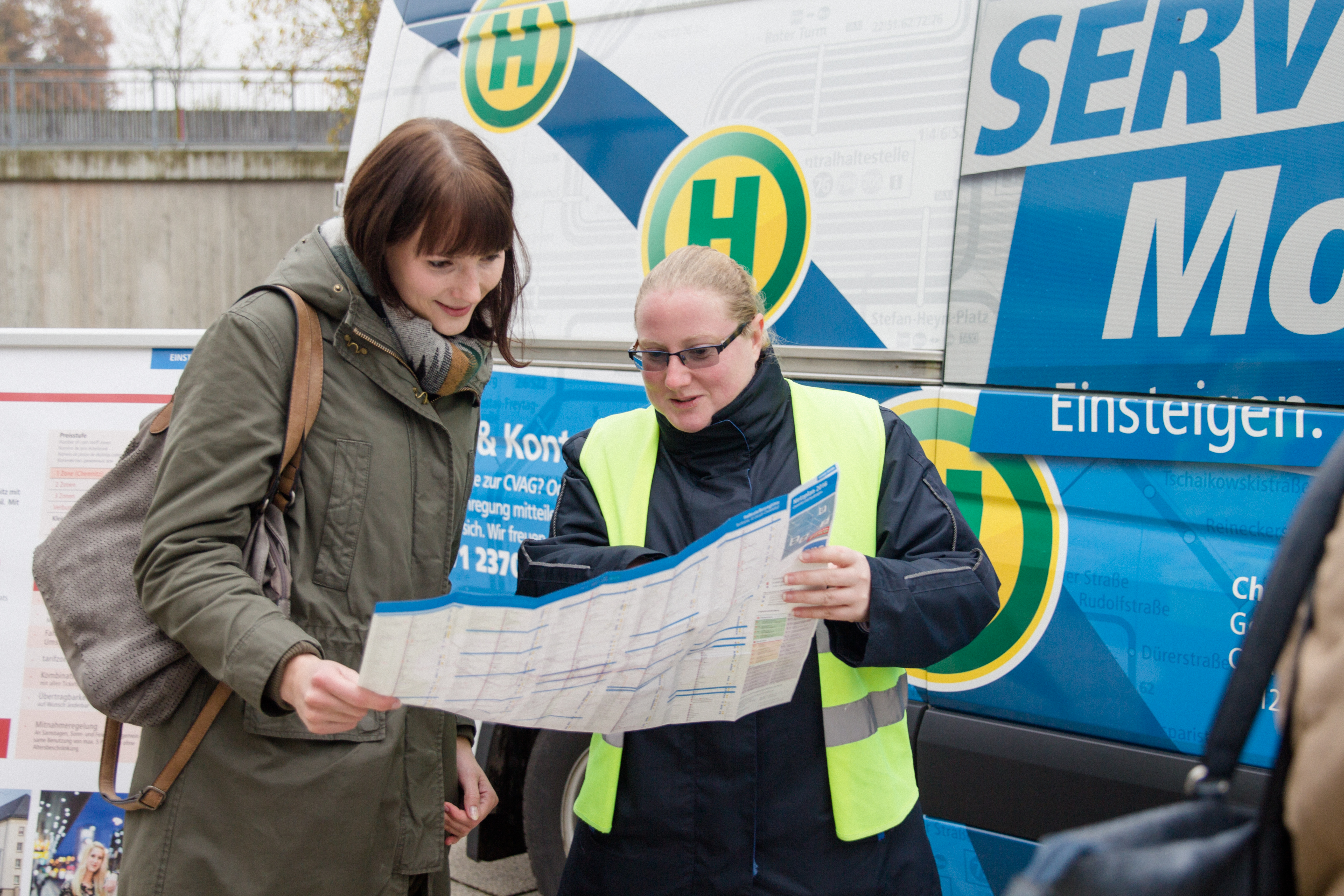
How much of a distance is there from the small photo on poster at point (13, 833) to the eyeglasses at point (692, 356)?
2067 millimetres

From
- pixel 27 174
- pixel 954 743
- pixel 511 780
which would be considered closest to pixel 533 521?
pixel 511 780

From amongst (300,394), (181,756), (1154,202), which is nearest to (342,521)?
(300,394)

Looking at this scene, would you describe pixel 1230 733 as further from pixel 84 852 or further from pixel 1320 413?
pixel 84 852

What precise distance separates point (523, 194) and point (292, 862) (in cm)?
212

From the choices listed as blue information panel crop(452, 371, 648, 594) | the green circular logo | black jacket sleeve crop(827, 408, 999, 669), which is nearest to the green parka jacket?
black jacket sleeve crop(827, 408, 999, 669)

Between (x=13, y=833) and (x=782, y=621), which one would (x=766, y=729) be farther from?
(x=13, y=833)

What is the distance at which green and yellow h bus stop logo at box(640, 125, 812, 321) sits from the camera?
2549 millimetres

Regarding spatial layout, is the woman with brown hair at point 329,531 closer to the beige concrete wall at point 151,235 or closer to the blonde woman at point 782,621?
the blonde woman at point 782,621

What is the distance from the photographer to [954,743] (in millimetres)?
2309

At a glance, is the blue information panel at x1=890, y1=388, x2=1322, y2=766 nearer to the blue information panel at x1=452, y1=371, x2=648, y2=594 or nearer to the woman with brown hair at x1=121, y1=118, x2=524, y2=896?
the blue information panel at x1=452, y1=371, x2=648, y2=594

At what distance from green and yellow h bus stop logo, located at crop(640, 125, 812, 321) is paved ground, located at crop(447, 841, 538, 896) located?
2.16 meters

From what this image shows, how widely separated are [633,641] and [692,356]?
609 mm

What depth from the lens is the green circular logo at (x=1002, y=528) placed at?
2193 mm

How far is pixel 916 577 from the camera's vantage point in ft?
5.06
